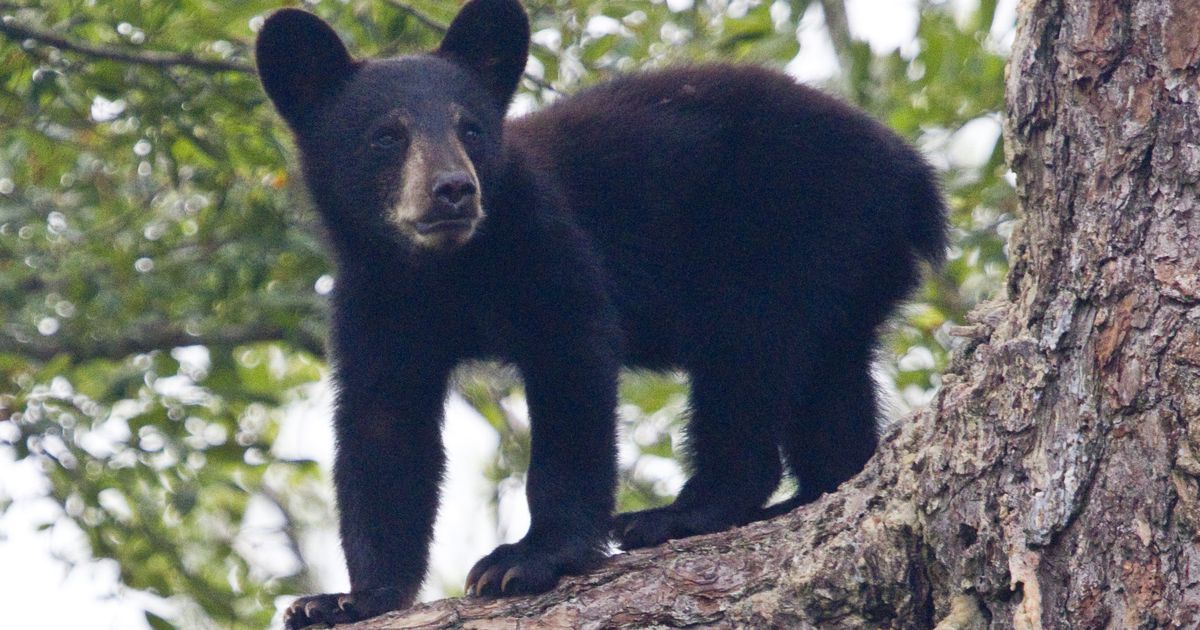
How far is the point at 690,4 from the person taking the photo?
8.00m

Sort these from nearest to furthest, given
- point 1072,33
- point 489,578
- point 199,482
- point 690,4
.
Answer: point 1072,33 → point 489,578 → point 199,482 → point 690,4

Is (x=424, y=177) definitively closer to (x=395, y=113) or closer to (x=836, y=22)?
(x=395, y=113)

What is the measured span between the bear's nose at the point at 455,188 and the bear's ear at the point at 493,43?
1.06 meters

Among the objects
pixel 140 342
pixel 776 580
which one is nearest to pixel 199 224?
pixel 140 342

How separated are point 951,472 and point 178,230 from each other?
5885 mm

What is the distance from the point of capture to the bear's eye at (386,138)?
6160 millimetres

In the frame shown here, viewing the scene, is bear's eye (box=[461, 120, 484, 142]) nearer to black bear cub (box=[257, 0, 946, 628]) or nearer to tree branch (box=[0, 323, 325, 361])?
black bear cub (box=[257, 0, 946, 628])

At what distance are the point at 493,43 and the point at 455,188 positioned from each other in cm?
129

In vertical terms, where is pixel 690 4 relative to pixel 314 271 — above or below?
above

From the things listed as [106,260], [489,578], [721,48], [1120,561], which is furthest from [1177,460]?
[106,260]

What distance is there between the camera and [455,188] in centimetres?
563

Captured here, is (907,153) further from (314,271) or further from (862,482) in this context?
(314,271)

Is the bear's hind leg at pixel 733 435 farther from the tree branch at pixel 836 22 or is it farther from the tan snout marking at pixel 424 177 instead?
the tree branch at pixel 836 22

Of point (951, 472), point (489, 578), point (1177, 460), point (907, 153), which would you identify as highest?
point (1177, 460)
